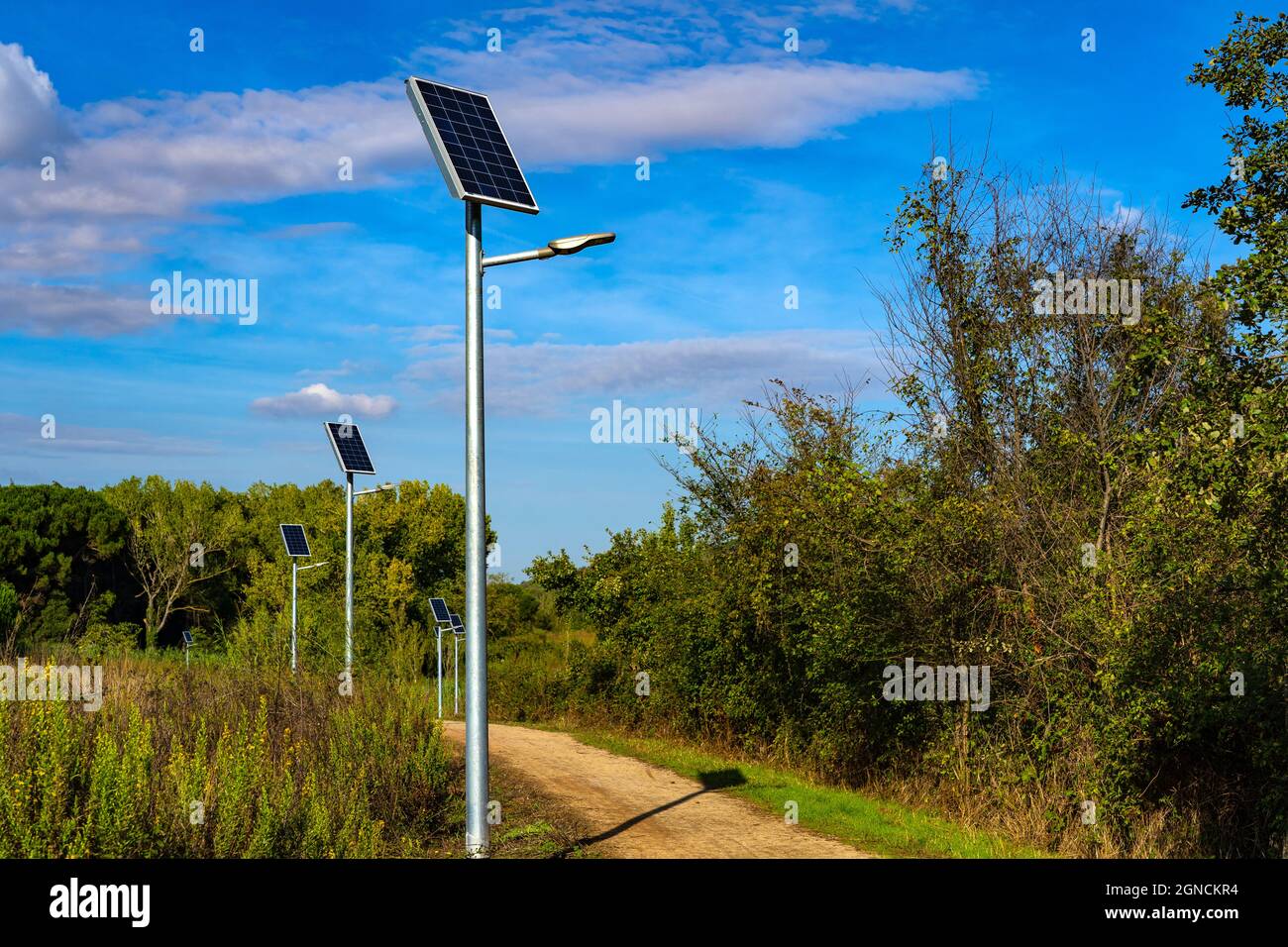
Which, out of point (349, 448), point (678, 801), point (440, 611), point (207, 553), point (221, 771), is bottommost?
point (678, 801)

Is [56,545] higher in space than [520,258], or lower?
lower

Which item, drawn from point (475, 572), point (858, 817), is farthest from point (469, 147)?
point (858, 817)

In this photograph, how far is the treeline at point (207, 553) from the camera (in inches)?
1978

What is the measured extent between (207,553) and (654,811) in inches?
2175

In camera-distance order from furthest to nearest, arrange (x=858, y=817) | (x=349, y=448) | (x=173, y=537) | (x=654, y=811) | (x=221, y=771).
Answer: (x=173, y=537) → (x=349, y=448) → (x=654, y=811) → (x=858, y=817) → (x=221, y=771)

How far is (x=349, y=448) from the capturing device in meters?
25.0

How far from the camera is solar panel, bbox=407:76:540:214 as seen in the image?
10250mm

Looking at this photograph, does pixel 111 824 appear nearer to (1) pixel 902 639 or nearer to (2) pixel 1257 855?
(1) pixel 902 639

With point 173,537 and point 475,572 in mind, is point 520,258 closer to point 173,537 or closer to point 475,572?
point 475,572

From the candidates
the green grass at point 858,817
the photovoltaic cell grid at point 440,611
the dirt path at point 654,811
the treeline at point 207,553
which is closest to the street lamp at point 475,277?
the dirt path at point 654,811

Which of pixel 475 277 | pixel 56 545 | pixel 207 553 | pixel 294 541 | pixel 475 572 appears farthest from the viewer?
pixel 207 553

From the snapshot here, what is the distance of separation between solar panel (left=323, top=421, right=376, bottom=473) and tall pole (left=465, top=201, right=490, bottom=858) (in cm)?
1487

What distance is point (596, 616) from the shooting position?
2855 cm
